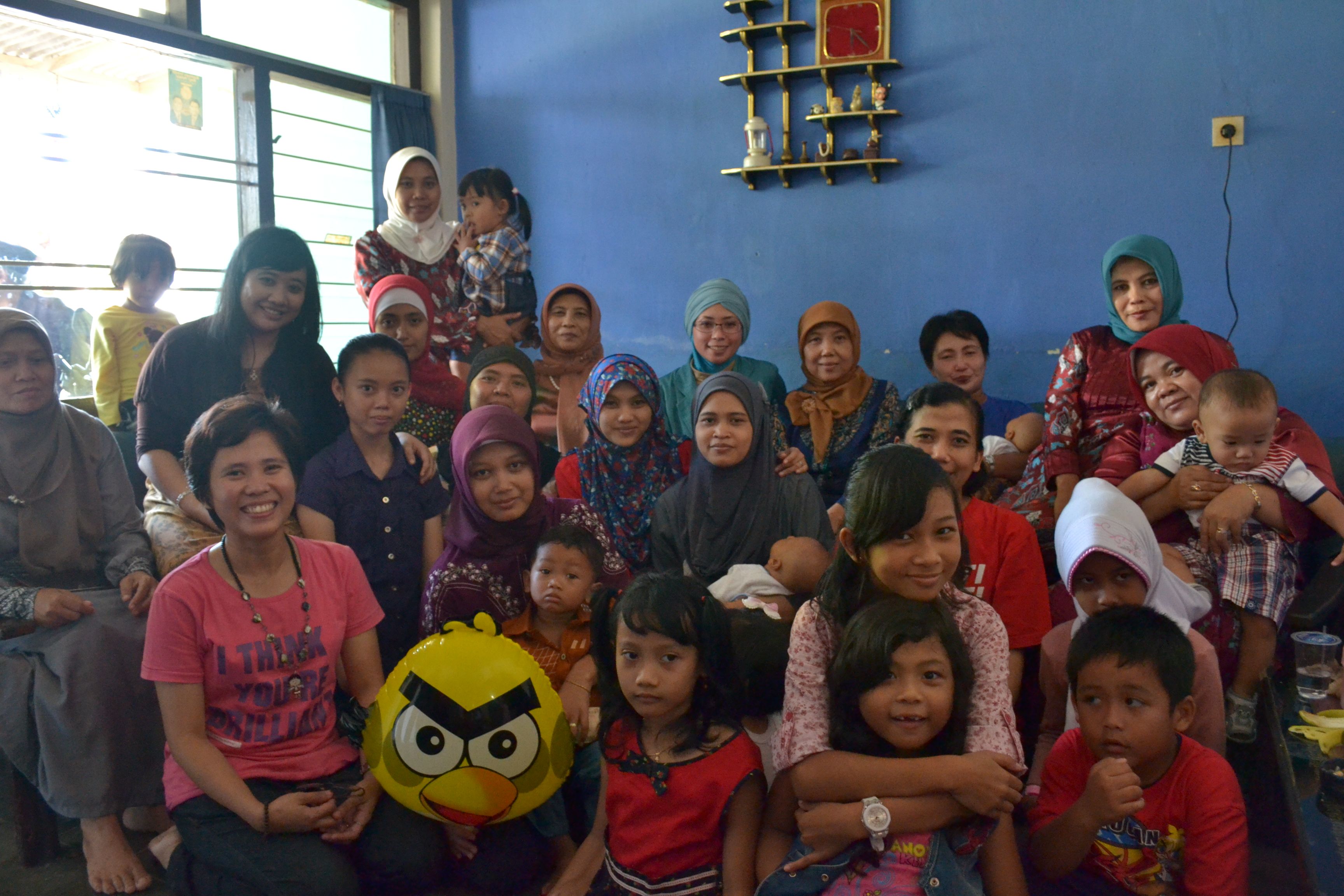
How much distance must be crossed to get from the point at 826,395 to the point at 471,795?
73.8 inches

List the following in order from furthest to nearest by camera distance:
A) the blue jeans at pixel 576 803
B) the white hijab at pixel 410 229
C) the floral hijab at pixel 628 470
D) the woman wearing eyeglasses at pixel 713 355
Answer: the white hijab at pixel 410 229 → the woman wearing eyeglasses at pixel 713 355 → the floral hijab at pixel 628 470 → the blue jeans at pixel 576 803

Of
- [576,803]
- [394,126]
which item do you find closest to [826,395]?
[576,803]

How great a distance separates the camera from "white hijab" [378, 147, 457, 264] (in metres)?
3.52

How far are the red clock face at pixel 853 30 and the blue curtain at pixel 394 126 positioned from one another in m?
2.36

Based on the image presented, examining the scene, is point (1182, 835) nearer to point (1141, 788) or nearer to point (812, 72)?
point (1141, 788)

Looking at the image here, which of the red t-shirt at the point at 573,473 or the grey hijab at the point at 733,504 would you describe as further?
the red t-shirt at the point at 573,473

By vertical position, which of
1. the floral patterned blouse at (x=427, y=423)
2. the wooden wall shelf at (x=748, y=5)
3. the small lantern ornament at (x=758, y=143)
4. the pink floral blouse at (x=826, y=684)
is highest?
the wooden wall shelf at (x=748, y=5)

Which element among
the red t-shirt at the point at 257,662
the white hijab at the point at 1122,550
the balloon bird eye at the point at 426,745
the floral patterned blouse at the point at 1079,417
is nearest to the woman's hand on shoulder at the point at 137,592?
the red t-shirt at the point at 257,662

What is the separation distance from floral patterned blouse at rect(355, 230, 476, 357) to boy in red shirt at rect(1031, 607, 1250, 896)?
2.49 metres

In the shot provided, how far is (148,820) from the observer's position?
7.23ft

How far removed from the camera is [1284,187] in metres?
3.42

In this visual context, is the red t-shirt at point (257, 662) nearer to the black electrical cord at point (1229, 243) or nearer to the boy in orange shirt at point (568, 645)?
the boy in orange shirt at point (568, 645)

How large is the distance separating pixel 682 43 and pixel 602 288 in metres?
1.24

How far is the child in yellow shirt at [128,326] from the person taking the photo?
3.93 metres
